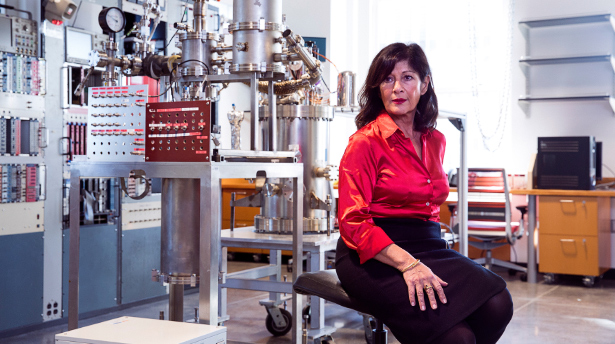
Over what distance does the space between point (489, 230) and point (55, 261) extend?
10.2 ft

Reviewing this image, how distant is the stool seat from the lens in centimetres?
150

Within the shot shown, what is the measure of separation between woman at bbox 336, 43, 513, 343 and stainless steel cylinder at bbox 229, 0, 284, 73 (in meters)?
0.52

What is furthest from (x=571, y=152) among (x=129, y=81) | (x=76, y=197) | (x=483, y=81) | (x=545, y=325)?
(x=76, y=197)

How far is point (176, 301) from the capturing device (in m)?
2.26

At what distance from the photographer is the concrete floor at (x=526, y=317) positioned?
320cm

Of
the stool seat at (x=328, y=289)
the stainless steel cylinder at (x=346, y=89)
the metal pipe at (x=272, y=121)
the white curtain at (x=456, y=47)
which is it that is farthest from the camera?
the white curtain at (x=456, y=47)

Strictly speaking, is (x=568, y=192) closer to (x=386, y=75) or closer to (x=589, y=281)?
(x=589, y=281)

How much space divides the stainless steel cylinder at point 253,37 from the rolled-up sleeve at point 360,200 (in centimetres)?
67

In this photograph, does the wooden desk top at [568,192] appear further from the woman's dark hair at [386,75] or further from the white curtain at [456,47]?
the woman's dark hair at [386,75]

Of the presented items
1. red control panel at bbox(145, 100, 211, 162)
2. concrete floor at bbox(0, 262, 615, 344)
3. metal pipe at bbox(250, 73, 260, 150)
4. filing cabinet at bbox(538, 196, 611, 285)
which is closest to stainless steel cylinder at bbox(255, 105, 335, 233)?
metal pipe at bbox(250, 73, 260, 150)

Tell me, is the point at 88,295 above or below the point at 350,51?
below

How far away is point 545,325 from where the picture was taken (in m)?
3.48

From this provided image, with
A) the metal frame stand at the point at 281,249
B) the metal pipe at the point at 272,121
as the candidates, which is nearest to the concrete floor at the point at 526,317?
the metal frame stand at the point at 281,249

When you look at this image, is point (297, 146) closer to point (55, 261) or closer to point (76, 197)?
point (76, 197)
